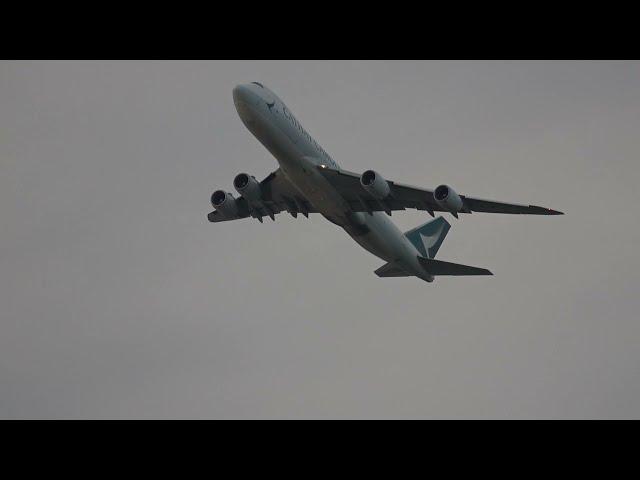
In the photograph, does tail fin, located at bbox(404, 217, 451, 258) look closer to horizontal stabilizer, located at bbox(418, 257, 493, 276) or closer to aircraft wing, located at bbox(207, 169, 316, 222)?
horizontal stabilizer, located at bbox(418, 257, 493, 276)

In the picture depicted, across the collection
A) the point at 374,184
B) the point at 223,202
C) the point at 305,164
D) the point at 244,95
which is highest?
the point at 244,95

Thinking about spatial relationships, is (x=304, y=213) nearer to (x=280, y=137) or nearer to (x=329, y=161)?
(x=329, y=161)

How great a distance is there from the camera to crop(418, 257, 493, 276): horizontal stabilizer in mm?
58062

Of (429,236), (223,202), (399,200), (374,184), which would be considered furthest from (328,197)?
(429,236)

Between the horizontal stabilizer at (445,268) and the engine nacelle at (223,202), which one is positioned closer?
the engine nacelle at (223,202)

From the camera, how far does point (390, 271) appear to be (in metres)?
61.6

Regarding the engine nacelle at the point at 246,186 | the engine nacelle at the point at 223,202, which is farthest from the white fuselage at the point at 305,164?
the engine nacelle at the point at 223,202

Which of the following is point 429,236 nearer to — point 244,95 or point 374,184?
point 374,184

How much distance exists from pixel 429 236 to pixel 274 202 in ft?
46.3

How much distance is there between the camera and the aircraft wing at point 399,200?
52.2 m

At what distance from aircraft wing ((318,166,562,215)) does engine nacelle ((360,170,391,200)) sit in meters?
0.82

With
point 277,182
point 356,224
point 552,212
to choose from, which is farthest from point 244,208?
point 552,212

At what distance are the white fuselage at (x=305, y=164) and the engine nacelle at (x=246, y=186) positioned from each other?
3.20 meters

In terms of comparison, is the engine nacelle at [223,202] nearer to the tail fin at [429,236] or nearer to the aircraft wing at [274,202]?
the aircraft wing at [274,202]
